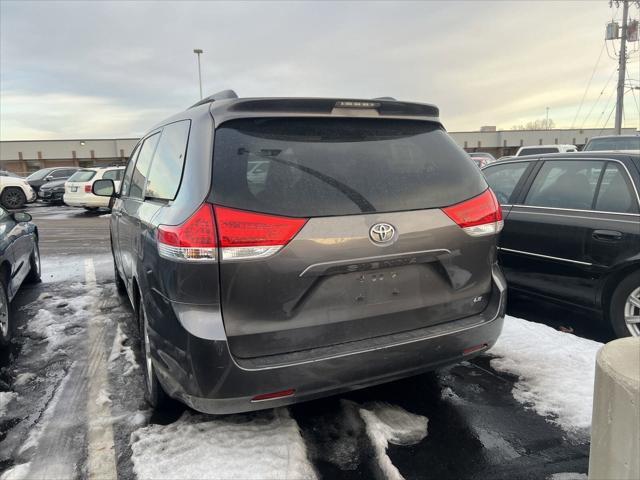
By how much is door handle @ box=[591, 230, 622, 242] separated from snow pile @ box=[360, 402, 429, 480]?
2.29 m

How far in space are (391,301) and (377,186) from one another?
1.98 feet

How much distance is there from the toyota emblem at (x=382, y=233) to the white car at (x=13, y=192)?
2116 cm

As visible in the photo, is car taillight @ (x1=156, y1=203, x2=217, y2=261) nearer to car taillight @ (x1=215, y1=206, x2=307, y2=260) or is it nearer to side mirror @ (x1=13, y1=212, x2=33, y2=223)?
car taillight @ (x1=215, y1=206, x2=307, y2=260)

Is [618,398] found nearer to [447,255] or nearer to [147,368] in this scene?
[447,255]

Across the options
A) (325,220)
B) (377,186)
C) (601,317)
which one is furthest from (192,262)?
(601,317)

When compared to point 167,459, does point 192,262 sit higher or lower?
higher

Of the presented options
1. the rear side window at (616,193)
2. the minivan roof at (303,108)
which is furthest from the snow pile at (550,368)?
the minivan roof at (303,108)

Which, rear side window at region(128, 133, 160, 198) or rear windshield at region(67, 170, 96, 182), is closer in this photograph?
rear side window at region(128, 133, 160, 198)

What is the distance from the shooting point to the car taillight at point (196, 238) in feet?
7.16

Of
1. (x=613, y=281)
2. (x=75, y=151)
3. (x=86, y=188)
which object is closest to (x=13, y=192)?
(x=86, y=188)

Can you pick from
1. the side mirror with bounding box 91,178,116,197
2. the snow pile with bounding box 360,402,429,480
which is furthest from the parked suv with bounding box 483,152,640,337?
the side mirror with bounding box 91,178,116,197

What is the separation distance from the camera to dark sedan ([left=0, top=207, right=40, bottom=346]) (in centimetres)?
438

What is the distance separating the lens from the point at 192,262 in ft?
7.25

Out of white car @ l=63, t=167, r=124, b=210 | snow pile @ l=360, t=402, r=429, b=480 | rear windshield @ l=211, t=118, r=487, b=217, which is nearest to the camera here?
rear windshield @ l=211, t=118, r=487, b=217
